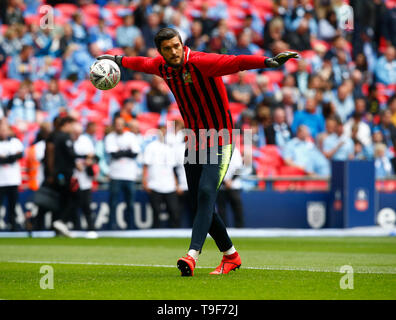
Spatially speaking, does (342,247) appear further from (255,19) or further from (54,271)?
(255,19)

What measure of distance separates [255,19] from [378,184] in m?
7.13

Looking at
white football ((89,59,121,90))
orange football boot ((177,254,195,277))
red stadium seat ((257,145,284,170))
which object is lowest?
orange football boot ((177,254,195,277))

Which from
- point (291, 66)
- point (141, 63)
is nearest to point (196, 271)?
point (141, 63)

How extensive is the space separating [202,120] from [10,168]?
9.05 meters

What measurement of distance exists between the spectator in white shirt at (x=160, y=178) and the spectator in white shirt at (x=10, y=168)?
2.56 meters

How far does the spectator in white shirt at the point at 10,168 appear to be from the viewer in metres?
16.6

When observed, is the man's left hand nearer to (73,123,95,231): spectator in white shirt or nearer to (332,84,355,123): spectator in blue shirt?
(73,123,95,231): spectator in white shirt

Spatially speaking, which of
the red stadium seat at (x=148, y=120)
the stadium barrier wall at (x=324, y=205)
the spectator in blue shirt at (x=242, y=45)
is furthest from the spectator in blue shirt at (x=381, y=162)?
the red stadium seat at (x=148, y=120)

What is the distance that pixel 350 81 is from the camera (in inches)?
859

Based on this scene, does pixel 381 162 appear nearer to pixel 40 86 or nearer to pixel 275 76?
pixel 275 76

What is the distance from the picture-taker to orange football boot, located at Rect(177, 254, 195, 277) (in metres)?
7.98

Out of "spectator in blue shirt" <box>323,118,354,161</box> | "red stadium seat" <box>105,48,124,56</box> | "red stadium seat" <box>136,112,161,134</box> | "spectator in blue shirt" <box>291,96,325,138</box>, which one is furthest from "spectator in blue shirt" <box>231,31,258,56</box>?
"spectator in blue shirt" <box>323,118,354,161</box>

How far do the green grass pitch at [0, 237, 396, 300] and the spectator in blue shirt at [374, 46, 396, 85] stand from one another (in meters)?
9.48

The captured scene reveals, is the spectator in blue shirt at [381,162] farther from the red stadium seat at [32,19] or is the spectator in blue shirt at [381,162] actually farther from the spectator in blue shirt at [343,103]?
the red stadium seat at [32,19]
